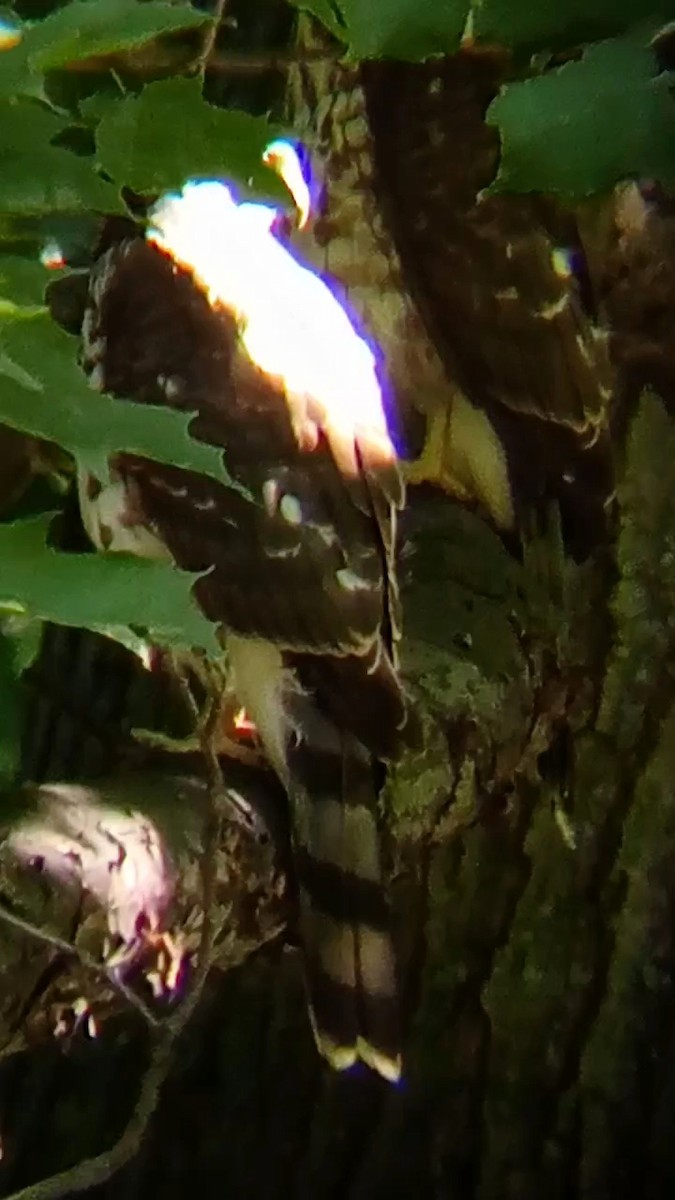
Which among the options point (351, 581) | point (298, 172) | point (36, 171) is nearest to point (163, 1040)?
point (351, 581)

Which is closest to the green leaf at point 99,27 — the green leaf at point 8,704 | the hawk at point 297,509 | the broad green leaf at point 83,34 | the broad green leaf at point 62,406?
the broad green leaf at point 83,34

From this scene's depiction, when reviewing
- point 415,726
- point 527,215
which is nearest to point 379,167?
point 527,215

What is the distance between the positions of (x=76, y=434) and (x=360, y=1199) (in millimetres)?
1012

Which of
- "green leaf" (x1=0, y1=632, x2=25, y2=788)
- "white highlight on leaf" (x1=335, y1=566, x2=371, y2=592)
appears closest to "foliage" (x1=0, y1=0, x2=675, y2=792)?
"green leaf" (x1=0, y1=632, x2=25, y2=788)

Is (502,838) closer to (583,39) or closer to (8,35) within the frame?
(583,39)

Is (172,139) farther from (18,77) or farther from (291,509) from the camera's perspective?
(291,509)

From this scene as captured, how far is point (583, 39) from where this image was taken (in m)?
0.69

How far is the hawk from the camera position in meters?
1.07

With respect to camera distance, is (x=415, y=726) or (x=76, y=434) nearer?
(x=76, y=434)

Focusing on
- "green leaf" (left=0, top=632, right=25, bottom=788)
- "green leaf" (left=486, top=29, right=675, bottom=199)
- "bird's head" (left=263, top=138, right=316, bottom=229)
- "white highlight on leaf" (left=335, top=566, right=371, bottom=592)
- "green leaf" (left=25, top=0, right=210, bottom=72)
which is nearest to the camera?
"green leaf" (left=25, top=0, right=210, bottom=72)

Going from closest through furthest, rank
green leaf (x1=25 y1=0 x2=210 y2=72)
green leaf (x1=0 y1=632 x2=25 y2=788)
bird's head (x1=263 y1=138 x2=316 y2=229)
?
green leaf (x1=25 y1=0 x2=210 y2=72), green leaf (x1=0 y1=632 x2=25 y2=788), bird's head (x1=263 y1=138 x2=316 y2=229)

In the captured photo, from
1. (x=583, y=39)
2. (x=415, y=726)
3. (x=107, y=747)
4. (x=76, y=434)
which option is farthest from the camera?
(x=107, y=747)

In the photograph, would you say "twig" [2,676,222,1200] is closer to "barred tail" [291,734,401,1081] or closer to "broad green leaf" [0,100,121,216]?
"barred tail" [291,734,401,1081]

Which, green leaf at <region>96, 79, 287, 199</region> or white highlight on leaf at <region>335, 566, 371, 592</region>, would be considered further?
white highlight on leaf at <region>335, 566, 371, 592</region>
